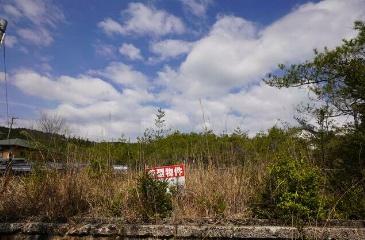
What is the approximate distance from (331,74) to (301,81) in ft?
2.69

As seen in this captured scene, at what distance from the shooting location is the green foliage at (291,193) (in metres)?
4.16

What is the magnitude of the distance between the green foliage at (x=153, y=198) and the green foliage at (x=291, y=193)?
111 cm

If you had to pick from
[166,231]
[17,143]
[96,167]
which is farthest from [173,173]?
[17,143]

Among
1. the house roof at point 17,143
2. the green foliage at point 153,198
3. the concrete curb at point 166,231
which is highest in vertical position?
the house roof at point 17,143

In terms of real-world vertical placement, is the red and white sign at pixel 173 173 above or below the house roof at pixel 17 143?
below

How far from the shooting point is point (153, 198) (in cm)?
468

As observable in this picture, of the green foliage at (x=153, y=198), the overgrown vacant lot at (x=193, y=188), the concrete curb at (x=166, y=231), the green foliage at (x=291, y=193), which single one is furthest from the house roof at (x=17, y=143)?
the green foliage at (x=291, y=193)

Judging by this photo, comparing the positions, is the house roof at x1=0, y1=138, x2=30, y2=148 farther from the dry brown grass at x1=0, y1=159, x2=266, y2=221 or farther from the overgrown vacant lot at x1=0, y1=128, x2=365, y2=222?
the overgrown vacant lot at x1=0, y1=128, x2=365, y2=222

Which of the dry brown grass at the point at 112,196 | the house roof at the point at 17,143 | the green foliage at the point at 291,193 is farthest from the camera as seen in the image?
the house roof at the point at 17,143

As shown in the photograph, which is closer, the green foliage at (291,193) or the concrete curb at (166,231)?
the concrete curb at (166,231)

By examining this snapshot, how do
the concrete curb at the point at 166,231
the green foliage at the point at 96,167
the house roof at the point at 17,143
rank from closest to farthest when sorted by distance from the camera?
the concrete curb at the point at 166,231 → the green foliage at the point at 96,167 → the house roof at the point at 17,143

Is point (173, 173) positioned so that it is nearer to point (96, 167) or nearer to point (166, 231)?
point (166, 231)

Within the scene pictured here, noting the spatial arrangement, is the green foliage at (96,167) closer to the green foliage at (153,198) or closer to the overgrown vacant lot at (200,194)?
the overgrown vacant lot at (200,194)

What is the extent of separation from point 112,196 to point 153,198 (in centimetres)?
85
